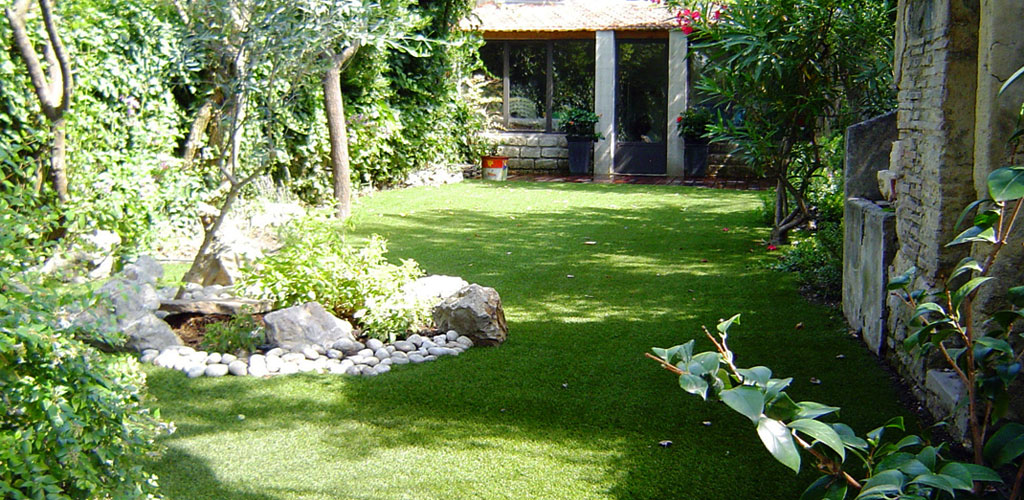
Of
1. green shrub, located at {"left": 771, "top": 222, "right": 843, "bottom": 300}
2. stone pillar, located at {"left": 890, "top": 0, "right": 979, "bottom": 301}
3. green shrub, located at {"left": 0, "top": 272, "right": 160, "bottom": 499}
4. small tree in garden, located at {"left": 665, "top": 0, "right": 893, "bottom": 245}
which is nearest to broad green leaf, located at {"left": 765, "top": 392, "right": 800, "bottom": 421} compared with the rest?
green shrub, located at {"left": 0, "top": 272, "right": 160, "bottom": 499}

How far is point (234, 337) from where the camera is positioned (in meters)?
5.46

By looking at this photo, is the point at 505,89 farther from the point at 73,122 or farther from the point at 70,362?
→ the point at 70,362

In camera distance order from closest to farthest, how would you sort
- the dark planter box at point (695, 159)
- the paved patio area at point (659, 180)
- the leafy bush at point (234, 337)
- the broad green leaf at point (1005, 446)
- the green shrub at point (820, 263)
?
the broad green leaf at point (1005, 446) < the leafy bush at point (234, 337) < the green shrub at point (820, 263) < the paved patio area at point (659, 180) < the dark planter box at point (695, 159)

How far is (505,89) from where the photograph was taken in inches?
744

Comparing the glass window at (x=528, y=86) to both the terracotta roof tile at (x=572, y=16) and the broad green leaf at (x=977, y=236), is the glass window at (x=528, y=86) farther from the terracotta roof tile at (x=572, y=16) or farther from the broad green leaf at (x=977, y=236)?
the broad green leaf at (x=977, y=236)

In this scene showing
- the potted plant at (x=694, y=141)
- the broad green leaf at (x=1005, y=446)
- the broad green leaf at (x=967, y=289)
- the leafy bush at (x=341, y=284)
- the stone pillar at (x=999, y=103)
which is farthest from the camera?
the potted plant at (x=694, y=141)

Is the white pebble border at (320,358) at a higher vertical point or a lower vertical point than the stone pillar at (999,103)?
lower

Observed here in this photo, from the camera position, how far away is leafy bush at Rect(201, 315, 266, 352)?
5438 millimetres

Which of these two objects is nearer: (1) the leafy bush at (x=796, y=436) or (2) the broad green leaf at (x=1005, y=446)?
(1) the leafy bush at (x=796, y=436)

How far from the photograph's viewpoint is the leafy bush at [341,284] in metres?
5.79

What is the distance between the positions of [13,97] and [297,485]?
177 inches

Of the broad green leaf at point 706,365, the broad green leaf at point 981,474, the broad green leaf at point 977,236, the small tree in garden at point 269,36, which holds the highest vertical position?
the small tree in garden at point 269,36

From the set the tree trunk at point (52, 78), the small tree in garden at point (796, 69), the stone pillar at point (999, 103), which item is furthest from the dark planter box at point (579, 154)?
the stone pillar at point (999, 103)

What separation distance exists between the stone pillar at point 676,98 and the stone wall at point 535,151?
2.19 metres
